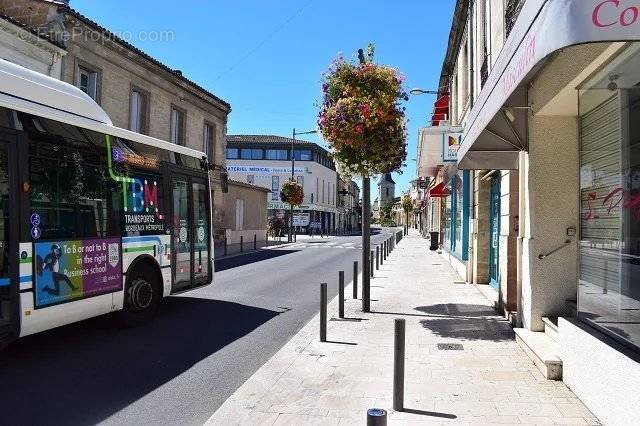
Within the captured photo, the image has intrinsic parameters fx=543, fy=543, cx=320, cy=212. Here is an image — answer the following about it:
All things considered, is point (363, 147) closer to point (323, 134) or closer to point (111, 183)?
point (323, 134)

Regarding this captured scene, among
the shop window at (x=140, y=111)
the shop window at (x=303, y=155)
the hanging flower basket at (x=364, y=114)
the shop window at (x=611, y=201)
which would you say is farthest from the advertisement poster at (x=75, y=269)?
the shop window at (x=303, y=155)

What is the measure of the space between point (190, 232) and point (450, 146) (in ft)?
23.3

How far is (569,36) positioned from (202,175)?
7735 millimetres

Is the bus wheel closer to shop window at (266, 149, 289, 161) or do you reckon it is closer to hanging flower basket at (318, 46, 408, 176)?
hanging flower basket at (318, 46, 408, 176)

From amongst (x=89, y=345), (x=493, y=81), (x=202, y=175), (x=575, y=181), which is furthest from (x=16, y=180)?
(x=575, y=181)

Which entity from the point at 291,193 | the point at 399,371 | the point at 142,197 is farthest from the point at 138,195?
the point at 291,193

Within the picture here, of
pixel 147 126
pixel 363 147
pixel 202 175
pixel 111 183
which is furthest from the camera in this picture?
pixel 147 126

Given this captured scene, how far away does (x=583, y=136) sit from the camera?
5.11 metres

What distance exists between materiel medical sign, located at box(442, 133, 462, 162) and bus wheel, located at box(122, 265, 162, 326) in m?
7.71

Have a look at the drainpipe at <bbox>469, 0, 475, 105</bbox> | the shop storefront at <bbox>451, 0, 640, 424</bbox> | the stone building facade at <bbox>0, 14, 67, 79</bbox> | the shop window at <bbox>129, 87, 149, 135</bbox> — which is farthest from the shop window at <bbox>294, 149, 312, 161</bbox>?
the shop storefront at <bbox>451, 0, 640, 424</bbox>

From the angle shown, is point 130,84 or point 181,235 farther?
point 130,84

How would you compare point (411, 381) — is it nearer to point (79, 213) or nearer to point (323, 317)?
point (323, 317)

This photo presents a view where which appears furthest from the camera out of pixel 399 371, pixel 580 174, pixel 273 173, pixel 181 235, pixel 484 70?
pixel 273 173

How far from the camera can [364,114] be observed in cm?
842
